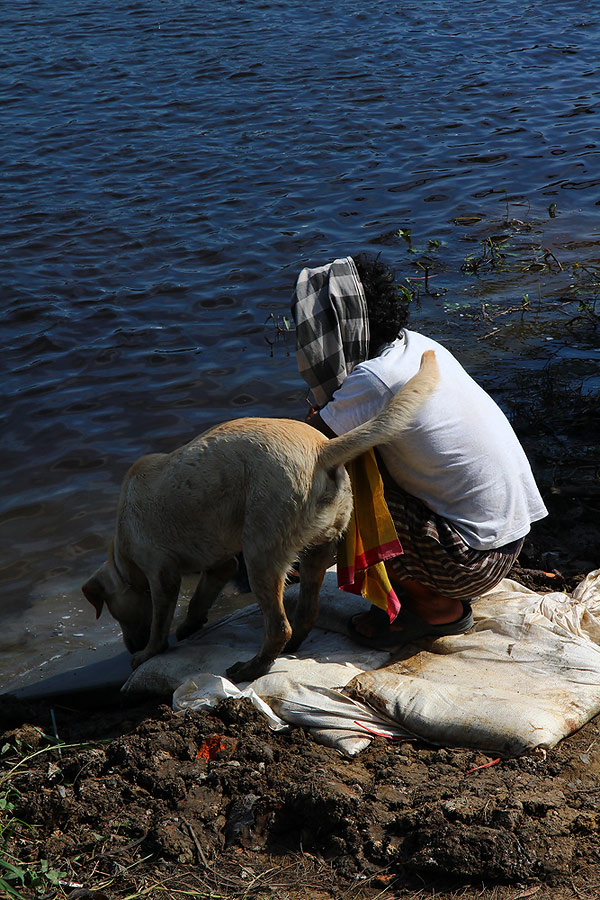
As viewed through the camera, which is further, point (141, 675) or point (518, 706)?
point (141, 675)

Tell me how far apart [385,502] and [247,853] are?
61.9 inches

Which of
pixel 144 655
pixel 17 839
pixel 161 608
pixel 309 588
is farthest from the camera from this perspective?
pixel 144 655

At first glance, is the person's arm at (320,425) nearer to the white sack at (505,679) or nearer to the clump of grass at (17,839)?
the white sack at (505,679)

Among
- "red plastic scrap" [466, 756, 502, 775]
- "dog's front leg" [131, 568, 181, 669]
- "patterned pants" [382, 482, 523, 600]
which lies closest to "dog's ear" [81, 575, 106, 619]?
"dog's front leg" [131, 568, 181, 669]

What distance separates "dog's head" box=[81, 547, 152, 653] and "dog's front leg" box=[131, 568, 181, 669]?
16 cm

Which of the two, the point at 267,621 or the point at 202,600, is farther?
the point at 202,600

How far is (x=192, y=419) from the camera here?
7473 mm

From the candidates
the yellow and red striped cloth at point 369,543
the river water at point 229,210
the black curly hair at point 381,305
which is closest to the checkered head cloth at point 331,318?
the black curly hair at point 381,305

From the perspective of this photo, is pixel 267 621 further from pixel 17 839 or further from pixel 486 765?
pixel 17 839

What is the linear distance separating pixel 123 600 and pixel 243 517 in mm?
1077

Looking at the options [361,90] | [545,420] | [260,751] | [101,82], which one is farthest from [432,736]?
[101,82]

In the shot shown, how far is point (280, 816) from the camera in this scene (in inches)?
135

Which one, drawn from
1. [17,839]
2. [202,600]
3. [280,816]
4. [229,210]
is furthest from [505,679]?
[229,210]

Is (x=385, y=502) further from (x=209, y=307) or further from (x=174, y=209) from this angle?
(x=174, y=209)
